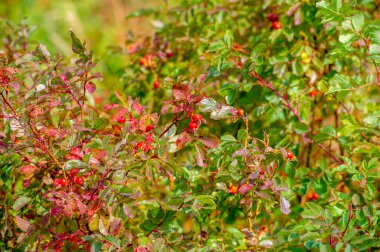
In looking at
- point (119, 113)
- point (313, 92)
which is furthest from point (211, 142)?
point (313, 92)

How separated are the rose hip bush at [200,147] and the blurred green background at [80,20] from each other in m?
2.95

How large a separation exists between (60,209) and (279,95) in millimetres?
936

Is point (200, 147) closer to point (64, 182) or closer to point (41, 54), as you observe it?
point (64, 182)

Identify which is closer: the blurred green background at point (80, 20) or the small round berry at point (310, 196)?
the small round berry at point (310, 196)

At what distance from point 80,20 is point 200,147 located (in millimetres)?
5071

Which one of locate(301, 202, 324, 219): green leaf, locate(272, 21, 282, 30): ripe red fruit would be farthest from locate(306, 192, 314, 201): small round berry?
locate(272, 21, 282, 30): ripe red fruit

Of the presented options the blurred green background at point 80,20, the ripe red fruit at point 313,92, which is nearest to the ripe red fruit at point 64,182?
the ripe red fruit at point 313,92

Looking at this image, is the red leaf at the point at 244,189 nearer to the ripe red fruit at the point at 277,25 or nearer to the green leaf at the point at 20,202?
the green leaf at the point at 20,202

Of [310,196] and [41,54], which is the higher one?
[41,54]

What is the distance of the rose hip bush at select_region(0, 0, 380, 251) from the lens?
1.51 metres

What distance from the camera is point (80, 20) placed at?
20.7ft

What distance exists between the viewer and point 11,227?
1.93 meters

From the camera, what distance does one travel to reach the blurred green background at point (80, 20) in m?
5.47

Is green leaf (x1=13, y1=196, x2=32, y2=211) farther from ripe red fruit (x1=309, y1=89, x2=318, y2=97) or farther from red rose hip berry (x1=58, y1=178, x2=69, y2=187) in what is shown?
ripe red fruit (x1=309, y1=89, x2=318, y2=97)
